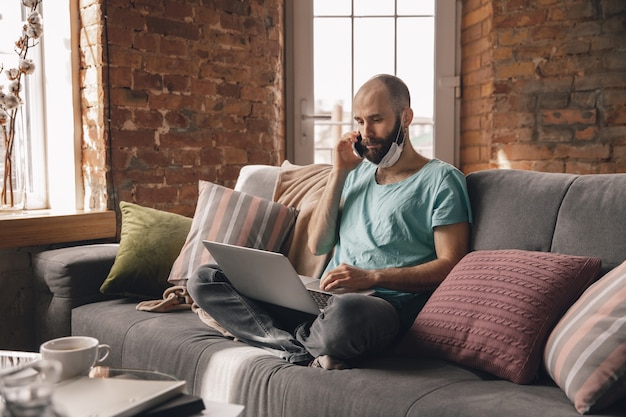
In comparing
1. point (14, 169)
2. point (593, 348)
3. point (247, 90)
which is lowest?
point (593, 348)

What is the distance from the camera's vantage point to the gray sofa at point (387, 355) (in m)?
1.46

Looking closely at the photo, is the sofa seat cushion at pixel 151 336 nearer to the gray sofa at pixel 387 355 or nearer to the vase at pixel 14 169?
Answer: the gray sofa at pixel 387 355

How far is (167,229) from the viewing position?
2.59m

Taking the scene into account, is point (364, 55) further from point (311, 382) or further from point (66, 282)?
point (311, 382)

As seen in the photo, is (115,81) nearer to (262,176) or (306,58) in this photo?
(262,176)

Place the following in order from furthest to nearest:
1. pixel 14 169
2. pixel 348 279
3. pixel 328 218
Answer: pixel 14 169
pixel 328 218
pixel 348 279

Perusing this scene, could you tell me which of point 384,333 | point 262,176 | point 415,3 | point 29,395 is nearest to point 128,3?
point 262,176

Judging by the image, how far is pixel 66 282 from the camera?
8.22ft

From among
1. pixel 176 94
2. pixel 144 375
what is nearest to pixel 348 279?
pixel 144 375

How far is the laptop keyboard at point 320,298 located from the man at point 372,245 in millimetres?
44

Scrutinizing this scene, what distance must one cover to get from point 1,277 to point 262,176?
3.93ft

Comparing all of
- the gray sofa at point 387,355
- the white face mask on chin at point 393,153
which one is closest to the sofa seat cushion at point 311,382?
the gray sofa at point 387,355

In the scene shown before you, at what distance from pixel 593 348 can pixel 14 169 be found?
2.70m

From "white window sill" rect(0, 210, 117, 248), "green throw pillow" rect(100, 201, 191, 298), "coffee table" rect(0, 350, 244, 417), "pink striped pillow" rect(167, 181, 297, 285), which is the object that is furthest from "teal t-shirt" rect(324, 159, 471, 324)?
"white window sill" rect(0, 210, 117, 248)
